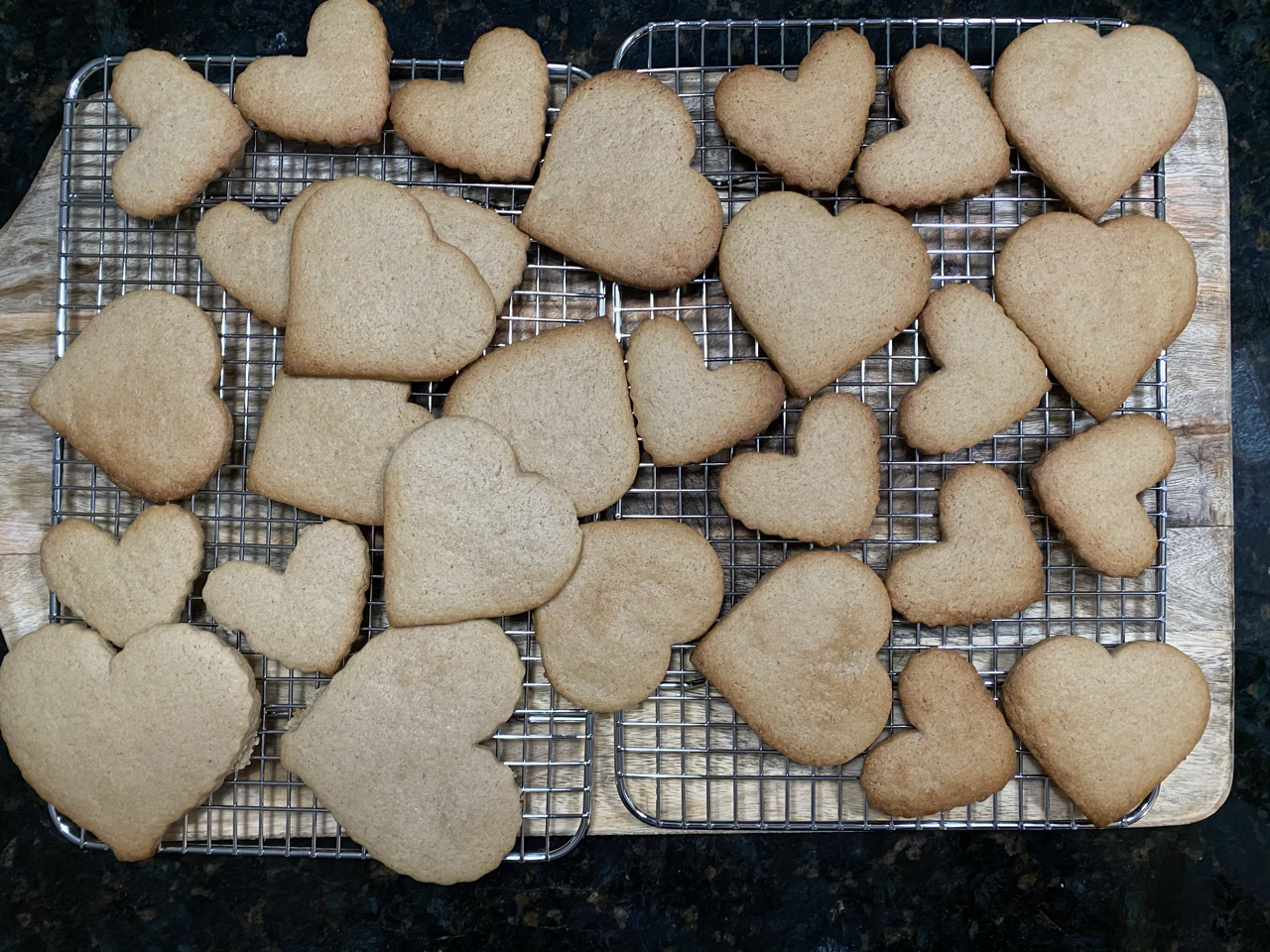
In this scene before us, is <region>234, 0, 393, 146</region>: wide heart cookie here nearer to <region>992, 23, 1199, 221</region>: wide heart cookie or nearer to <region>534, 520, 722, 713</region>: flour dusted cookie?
<region>534, 520, 722, 713</region>: flour dusted cookie

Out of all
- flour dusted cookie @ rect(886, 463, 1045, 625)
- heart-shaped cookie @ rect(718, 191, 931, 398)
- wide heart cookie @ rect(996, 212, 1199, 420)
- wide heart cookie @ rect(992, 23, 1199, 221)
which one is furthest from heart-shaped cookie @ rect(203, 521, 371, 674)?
wide heart cookie @ rect(992, 23, 1199, 221)

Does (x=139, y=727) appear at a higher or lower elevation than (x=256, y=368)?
lower

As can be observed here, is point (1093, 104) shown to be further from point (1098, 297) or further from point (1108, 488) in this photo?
point (1108, 488)

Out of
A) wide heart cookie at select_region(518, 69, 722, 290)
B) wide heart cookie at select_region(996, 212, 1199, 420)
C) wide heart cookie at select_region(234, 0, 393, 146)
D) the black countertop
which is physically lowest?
the black countertop

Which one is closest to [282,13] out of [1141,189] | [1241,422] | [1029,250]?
[1029,250]

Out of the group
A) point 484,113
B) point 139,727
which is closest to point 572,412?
point 484,113

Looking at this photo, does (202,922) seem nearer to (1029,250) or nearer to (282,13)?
(282,13)

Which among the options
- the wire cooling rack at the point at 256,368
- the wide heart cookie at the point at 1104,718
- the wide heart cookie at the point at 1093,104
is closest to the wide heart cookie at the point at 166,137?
the wire cooling rack at the point at 256,368

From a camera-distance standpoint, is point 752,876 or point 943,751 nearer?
point 943,751
